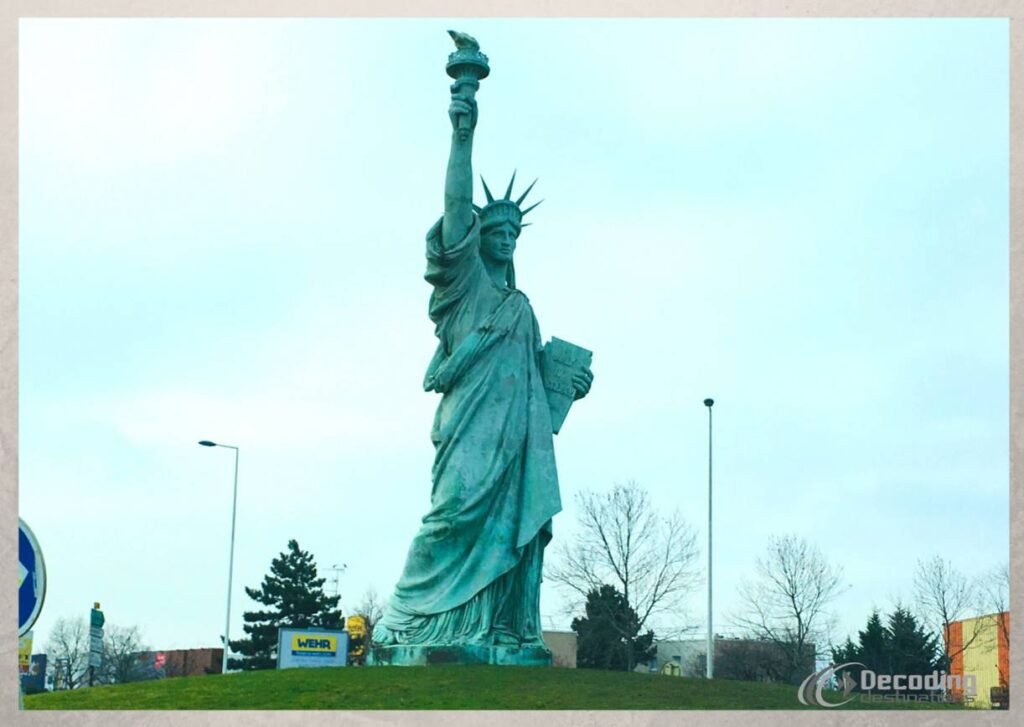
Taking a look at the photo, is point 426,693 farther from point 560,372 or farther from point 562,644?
point 562,644

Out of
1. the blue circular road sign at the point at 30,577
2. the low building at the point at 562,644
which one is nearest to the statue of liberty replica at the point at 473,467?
the blue circular road sign at the point at 30,577

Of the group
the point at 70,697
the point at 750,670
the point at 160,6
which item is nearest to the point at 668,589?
the point at 750,670

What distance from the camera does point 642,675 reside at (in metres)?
22.8

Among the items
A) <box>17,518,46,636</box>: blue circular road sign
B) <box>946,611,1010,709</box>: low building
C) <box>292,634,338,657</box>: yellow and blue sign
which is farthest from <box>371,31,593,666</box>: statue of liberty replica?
<box>946,611,1010,709</box>: low building

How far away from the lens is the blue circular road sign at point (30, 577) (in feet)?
43.0

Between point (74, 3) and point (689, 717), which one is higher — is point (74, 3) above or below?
above

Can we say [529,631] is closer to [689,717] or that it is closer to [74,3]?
[689,717]

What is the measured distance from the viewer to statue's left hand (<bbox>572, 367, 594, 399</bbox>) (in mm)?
24500

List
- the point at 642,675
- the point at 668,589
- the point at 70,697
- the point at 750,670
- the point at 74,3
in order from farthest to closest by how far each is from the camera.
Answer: the point at 750,670, the point at 668,589, the point at 642,675, the point at 70,697, the point at 74,3

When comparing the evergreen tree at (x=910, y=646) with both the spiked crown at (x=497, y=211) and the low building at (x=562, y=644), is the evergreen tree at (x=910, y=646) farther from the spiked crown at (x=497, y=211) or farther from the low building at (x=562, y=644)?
the spiked crown at (x=497, y=211)

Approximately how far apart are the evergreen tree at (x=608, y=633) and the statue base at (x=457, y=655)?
22174 millimetres

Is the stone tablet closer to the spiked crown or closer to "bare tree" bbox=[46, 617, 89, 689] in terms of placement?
the spiked crown

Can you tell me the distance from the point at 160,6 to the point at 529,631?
9984mm

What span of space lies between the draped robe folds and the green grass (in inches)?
49.8
